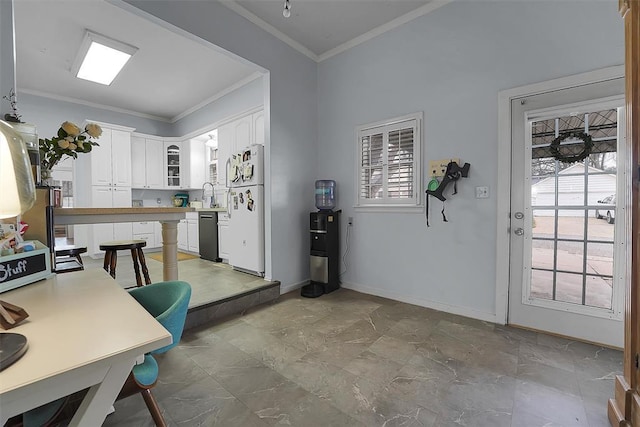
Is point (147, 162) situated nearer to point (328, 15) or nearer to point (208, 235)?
point (208, 235)

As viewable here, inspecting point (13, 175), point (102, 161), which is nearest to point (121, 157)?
point (102, 161)

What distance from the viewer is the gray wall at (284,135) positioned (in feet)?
9.59

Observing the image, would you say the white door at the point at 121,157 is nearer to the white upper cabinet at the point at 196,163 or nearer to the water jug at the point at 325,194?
the white upper cabinet at the point at 196,163

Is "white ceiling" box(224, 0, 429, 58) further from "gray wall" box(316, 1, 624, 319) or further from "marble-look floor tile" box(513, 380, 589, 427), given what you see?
"marble-look floor tile" box(513, 380, 589, 427)

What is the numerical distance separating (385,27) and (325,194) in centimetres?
205

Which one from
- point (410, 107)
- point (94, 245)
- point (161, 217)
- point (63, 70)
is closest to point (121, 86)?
point (63, 70)

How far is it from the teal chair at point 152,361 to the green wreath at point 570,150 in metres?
2.92

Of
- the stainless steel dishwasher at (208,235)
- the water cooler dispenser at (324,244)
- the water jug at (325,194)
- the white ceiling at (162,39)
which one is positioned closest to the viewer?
the white ceiling at (162,39)

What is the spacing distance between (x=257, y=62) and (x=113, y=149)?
389 cm

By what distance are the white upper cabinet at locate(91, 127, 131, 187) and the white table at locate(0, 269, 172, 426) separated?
5.01 metres

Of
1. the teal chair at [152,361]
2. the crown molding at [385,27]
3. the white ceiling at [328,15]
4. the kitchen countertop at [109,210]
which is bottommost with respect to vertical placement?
the teal chair at [152,361]

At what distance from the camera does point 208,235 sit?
4.78 metres

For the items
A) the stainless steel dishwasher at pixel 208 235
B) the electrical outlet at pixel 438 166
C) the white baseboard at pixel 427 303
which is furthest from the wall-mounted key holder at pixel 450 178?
the stainless steel dishwasher at pixel 208 235

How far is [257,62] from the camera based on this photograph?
3.08 metres
